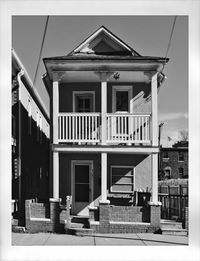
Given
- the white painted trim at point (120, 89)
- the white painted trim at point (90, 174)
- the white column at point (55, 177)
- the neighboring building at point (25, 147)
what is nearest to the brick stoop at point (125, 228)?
the white column at point (55, 177)

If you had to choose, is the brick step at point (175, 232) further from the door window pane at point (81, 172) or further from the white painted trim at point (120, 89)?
the white painted trim at point (120, 89)

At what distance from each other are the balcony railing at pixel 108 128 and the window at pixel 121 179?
0.62m

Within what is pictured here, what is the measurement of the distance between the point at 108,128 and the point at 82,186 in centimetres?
113

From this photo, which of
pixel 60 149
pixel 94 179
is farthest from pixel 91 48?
pixel 94 179

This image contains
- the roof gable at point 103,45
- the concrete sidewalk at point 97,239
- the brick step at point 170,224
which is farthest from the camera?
the roof gable at point 103,45

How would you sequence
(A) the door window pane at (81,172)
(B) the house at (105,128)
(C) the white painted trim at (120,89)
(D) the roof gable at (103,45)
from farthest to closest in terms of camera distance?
(A) the door window pane at (81,172) < (C) the white painted trim at (120,89) < (D) the roof gable at (103,45) < (B) the house at (105,128)

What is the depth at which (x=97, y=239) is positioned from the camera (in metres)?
5.13

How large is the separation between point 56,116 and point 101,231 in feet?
5.71

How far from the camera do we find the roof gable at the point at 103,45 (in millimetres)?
6065

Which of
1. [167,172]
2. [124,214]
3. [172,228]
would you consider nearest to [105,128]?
[124,214]

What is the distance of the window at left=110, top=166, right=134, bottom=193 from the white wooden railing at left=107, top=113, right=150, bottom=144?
0.62 m

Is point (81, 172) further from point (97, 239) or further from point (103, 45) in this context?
point (103, 45)

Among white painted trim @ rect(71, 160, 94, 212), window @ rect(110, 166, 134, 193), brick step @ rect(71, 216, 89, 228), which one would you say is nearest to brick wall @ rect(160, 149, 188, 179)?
window @ rect(110, 166, 134, 193)

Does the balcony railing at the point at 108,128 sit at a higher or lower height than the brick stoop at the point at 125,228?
higher
